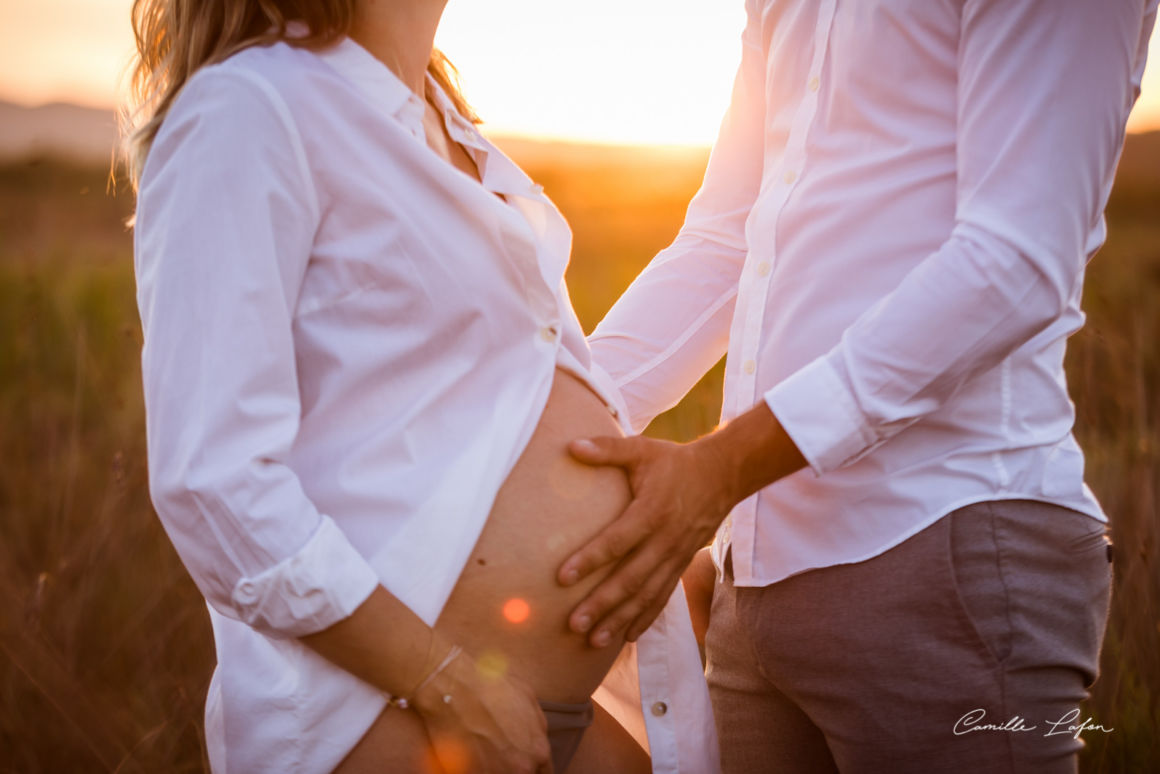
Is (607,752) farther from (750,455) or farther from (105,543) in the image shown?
(105,543)

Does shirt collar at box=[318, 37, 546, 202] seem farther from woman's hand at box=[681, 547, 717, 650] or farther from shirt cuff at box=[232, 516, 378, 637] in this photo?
woman's hand at box=[681, 547, 717, 650]

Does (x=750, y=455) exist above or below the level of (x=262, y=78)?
below

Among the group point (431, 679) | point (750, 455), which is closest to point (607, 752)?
point (431, 679)

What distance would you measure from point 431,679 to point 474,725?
0.33 feet

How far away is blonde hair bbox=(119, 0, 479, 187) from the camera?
1355 mm

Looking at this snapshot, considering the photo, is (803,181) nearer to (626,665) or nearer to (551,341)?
(551,341)

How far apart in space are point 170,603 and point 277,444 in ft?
8.10

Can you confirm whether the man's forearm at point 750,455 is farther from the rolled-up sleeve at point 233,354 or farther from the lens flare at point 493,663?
the rolled-up sleeve at point 233,354

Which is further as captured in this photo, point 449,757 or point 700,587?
point 700,587

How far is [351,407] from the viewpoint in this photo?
137 cm

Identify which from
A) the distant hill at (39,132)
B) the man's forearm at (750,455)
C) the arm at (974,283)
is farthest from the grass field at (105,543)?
the man's forearm at (750,455)

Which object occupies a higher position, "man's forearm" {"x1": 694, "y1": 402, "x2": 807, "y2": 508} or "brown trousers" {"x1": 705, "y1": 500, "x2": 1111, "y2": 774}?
"man's forearm" {"x1": 694, "y1": 402, "x2": 807, "y2": 508}

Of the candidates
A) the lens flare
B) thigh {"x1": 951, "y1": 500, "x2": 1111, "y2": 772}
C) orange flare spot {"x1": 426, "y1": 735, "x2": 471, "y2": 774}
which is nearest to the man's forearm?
thigh {"x1": 951, "y1": 500, "x2": 1111, "y2": 772}

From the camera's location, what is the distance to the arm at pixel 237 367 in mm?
1156
